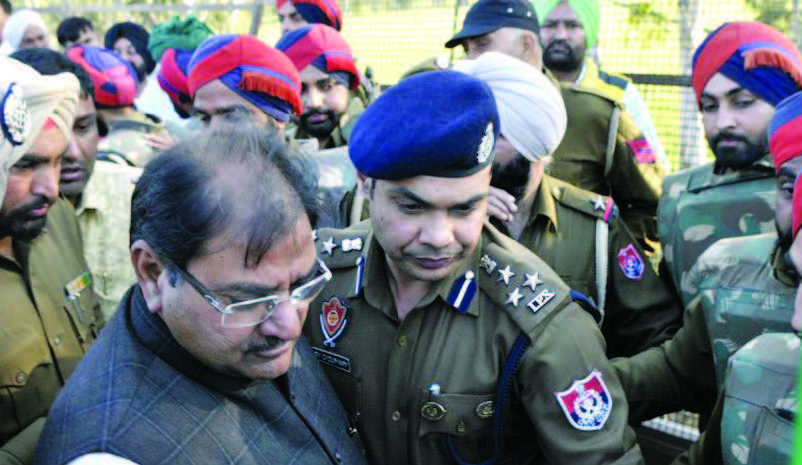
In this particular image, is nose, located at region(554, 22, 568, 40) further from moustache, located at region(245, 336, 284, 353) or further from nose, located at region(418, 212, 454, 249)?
moustache, located at region(245, 336, 284, 353)

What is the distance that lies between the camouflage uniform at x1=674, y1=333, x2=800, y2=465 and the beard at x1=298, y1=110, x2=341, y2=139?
2.79 metres

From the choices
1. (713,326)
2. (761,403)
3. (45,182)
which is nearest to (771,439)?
(761,403)

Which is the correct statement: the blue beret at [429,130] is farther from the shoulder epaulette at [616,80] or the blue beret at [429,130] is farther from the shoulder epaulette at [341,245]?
the shoulder epaulette at [616,80]

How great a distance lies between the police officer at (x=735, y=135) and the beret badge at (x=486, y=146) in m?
1.27

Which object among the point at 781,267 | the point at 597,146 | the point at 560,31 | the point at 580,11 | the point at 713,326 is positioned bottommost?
the point at 713,326

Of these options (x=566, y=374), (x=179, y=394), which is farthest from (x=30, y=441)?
(x=566, y=374)

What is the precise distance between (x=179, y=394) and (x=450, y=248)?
2.89ft

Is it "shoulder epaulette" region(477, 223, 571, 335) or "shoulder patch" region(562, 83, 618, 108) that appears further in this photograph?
"shoulder patch" region(562, 83, 618, 108)

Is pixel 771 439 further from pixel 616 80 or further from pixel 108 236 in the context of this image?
pixel 616 80

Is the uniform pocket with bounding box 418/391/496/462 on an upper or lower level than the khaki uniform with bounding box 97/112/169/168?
lower

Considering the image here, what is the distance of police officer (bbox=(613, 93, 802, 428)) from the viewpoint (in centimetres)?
252

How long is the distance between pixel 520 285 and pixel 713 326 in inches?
31.3

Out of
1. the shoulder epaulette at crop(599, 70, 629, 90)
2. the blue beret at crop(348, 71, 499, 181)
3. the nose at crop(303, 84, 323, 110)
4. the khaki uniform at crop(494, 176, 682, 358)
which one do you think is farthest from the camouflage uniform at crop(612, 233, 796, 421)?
the nose at crop(303, 84, 323, 110)

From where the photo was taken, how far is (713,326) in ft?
8.53
